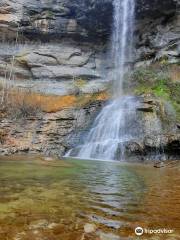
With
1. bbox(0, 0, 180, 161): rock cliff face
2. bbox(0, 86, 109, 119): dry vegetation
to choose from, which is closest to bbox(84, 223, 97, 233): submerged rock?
bbox(0, 86, 109, 119): dry vegetation

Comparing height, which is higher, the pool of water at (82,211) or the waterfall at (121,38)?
the waterfall at (121,38)

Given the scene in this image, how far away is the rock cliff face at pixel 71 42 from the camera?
22.1m

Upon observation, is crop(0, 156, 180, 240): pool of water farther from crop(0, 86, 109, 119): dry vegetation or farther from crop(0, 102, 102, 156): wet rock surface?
crop(0, 86, 109, 119): dry vegetation

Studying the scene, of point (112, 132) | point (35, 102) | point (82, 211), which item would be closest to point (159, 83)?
point (112, 132)

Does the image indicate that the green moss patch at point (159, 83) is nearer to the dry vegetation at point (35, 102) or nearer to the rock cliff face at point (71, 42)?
the rock cliff face at point (71, 42)

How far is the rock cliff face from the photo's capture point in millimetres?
22147

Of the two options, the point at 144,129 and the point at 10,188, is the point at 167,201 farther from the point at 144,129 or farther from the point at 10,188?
the point at 144,129

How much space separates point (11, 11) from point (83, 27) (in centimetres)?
525

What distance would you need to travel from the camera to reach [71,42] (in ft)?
80.3

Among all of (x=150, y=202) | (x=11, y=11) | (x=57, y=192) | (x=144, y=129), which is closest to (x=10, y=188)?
(x=57, y=192)

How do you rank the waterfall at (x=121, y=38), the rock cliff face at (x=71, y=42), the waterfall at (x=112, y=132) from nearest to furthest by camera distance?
the waterfall at (x=112, y=132) < the rock cliff face at (x=71, y=42) < the waterfall at (x=121, y=38)

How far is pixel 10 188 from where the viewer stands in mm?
4547

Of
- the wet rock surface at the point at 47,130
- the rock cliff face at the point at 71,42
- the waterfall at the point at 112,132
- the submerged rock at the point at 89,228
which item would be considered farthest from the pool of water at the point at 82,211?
the rock cliff face at the point at 71,42

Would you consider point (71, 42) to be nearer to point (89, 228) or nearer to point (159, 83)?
point (159, 83)
